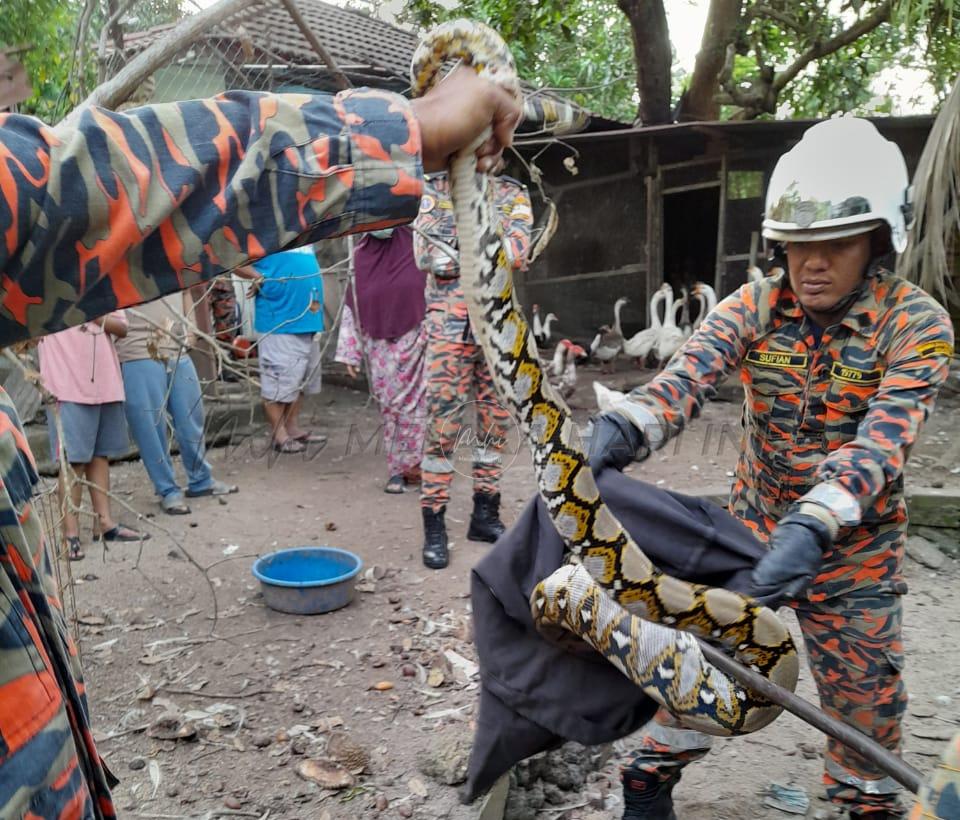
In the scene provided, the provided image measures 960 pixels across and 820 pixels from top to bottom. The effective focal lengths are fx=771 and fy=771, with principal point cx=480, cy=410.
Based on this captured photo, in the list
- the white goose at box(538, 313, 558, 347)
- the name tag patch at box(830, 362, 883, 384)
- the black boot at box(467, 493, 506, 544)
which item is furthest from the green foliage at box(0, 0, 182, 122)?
the white goose at box(538, 313, 558, 347)

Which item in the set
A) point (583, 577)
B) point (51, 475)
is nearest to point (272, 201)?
point (583, 577)

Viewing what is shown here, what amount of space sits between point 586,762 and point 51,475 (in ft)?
18.5

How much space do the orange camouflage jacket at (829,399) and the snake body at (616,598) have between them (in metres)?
0.42

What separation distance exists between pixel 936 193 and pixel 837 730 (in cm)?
456

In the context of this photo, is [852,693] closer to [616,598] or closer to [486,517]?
[616,598]

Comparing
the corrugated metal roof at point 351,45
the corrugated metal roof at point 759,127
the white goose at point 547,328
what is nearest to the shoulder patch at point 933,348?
the corrugated metal roof at point 351,45

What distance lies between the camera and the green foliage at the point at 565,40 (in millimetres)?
8320

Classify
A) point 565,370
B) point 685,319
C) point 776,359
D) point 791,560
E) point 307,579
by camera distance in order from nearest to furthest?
point 791,560, point 776,359, point 307,579, point 565,370, point 685,319

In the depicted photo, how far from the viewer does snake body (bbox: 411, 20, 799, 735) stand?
1.88 meters

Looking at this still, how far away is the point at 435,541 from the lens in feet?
16.4

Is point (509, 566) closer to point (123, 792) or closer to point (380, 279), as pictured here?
point (123, 792)

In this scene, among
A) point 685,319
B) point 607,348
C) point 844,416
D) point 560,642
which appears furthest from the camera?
point 685,319

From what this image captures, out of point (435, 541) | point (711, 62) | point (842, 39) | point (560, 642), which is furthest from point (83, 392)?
point (842, 39)

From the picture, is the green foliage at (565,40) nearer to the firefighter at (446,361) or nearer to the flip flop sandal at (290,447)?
the firefighter at (446,361)
